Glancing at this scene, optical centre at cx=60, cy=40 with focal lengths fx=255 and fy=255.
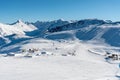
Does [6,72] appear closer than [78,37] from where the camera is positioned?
Yes

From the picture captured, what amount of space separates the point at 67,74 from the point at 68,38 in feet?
472

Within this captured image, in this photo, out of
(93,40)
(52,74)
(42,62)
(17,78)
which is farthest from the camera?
(93,40)

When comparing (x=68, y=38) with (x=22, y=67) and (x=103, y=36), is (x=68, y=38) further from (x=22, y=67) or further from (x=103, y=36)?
(x=22, y=67)

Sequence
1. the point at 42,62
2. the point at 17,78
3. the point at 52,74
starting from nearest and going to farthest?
the point at 17,78 < the point at 52,74 < the point at 42,62

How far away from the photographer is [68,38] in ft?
625

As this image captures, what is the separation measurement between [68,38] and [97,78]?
148 m

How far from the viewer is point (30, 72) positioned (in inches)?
1906

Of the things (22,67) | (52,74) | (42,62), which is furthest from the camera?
(42,62)

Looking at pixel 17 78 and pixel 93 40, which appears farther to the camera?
pixel 93 40

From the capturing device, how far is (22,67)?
54250 millimetres

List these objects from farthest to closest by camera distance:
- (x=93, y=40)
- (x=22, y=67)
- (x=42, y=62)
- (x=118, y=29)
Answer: (x=118, y=29) → (x=93, y=40) → (x=42, y=62) → (x=22, y=67)

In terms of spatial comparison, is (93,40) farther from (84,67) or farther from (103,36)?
(84,67)

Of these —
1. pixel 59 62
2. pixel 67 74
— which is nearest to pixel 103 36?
pixel 59 62

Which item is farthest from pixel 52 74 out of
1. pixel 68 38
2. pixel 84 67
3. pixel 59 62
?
pixel 68 38
